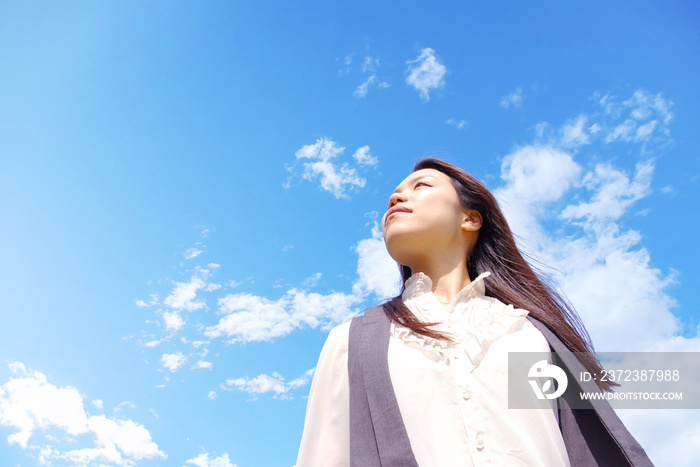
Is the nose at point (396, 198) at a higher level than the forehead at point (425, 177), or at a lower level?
lower

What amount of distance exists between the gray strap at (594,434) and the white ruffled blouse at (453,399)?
128 mm

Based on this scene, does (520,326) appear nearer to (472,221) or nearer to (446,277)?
(446,277)

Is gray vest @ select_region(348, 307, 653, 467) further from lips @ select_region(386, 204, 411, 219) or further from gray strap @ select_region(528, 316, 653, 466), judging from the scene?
lips @ select_region(386, 204, 411, 219)

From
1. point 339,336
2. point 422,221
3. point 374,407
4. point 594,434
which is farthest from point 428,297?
point 594,434

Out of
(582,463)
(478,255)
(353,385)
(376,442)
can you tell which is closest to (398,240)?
(478,255)

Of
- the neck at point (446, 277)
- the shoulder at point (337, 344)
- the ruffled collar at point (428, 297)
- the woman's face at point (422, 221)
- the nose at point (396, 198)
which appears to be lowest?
the shoulder at point (337, 344)

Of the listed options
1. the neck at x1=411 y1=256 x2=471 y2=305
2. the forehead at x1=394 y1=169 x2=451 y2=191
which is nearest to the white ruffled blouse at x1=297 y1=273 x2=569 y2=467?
the neck at x1=411 y1=256 x2=471 y2=305

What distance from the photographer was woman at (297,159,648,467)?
2.16 metres

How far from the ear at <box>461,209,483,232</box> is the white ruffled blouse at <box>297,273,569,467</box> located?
0.75 m

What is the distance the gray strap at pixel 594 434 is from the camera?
7.53ft

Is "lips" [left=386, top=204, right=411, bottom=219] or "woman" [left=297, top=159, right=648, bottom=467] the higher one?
"lips" [left=386, top=204, right=411, bottom=219]

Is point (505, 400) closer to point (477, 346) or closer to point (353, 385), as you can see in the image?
point (477, 346)

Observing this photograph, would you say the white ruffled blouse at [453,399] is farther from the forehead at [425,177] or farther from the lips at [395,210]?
the forehead at [425,177]

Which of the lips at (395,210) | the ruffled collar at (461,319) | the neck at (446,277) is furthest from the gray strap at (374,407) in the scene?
the lips at (395,210)
